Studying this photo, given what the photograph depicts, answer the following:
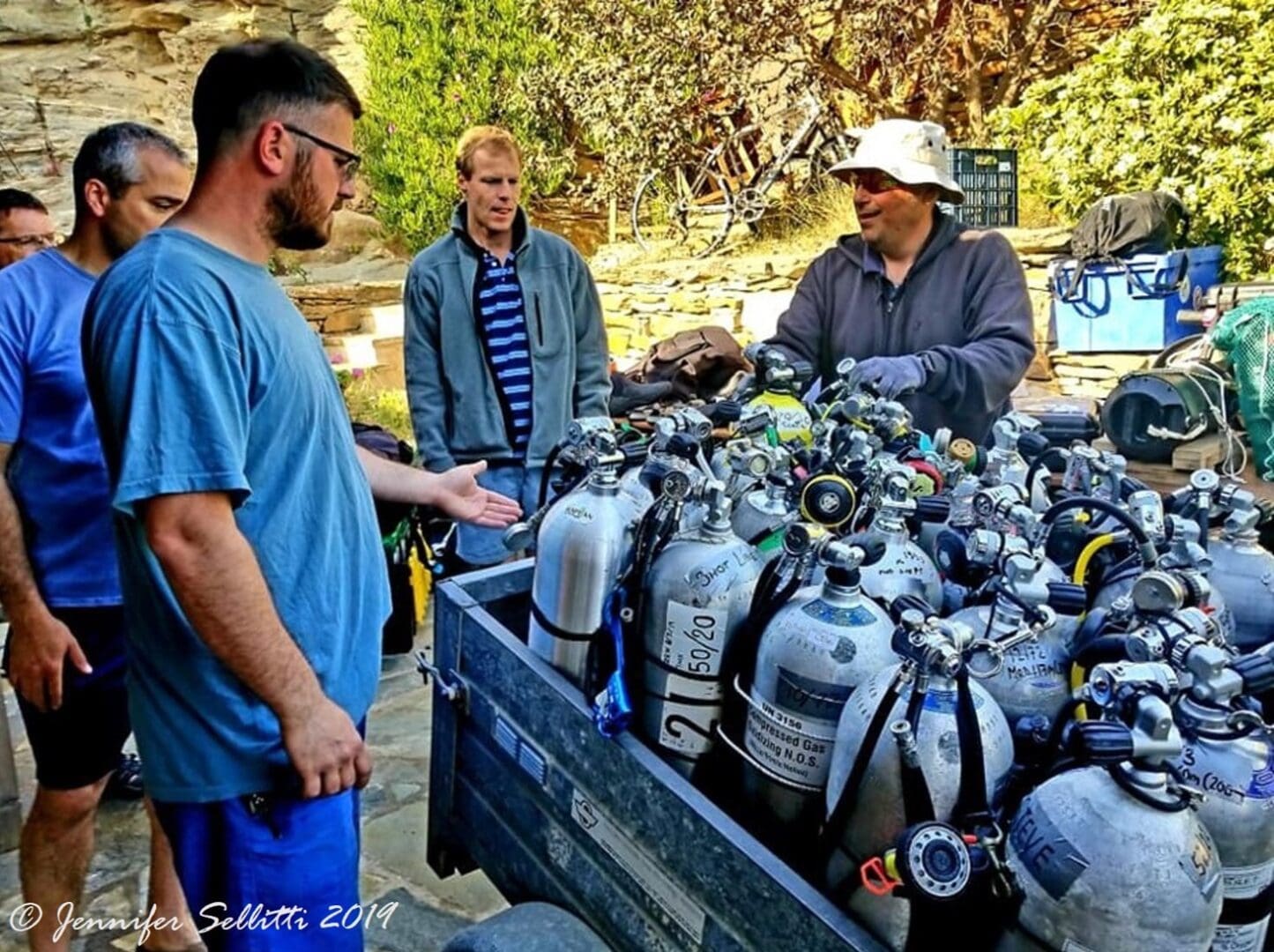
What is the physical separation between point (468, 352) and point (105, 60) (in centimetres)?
1208

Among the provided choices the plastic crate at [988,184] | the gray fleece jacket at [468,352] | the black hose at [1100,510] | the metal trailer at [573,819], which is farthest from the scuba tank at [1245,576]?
the plastic crate at [988,184]

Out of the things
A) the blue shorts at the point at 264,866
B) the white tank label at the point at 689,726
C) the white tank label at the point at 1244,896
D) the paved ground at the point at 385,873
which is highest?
the white tank label at the point at 689,726

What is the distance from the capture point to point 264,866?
1.52 meters

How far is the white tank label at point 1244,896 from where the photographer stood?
42.3 inches

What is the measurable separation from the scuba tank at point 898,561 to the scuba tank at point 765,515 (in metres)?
0.18

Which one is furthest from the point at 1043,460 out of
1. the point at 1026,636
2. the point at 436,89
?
the point at 436,89

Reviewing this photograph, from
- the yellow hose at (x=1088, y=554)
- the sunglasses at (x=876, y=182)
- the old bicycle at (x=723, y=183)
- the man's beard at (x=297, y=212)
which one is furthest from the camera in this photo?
the old bicycle at (x=723, y=183)

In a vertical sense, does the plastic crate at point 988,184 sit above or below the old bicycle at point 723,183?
below

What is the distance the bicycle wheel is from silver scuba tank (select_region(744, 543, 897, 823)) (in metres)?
10.3

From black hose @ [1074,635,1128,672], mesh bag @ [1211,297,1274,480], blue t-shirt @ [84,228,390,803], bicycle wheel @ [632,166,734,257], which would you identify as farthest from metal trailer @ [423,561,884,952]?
bicycle wheel @ [632,166,734,257]

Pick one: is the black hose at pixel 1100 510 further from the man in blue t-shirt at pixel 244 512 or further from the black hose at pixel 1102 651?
the man in blue t-shirt at pixel 244 512

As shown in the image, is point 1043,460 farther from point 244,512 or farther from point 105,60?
point 105,60

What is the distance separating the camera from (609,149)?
37.9 ft

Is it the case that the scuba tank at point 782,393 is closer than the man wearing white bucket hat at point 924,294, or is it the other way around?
the scuba tank at point 782,393
